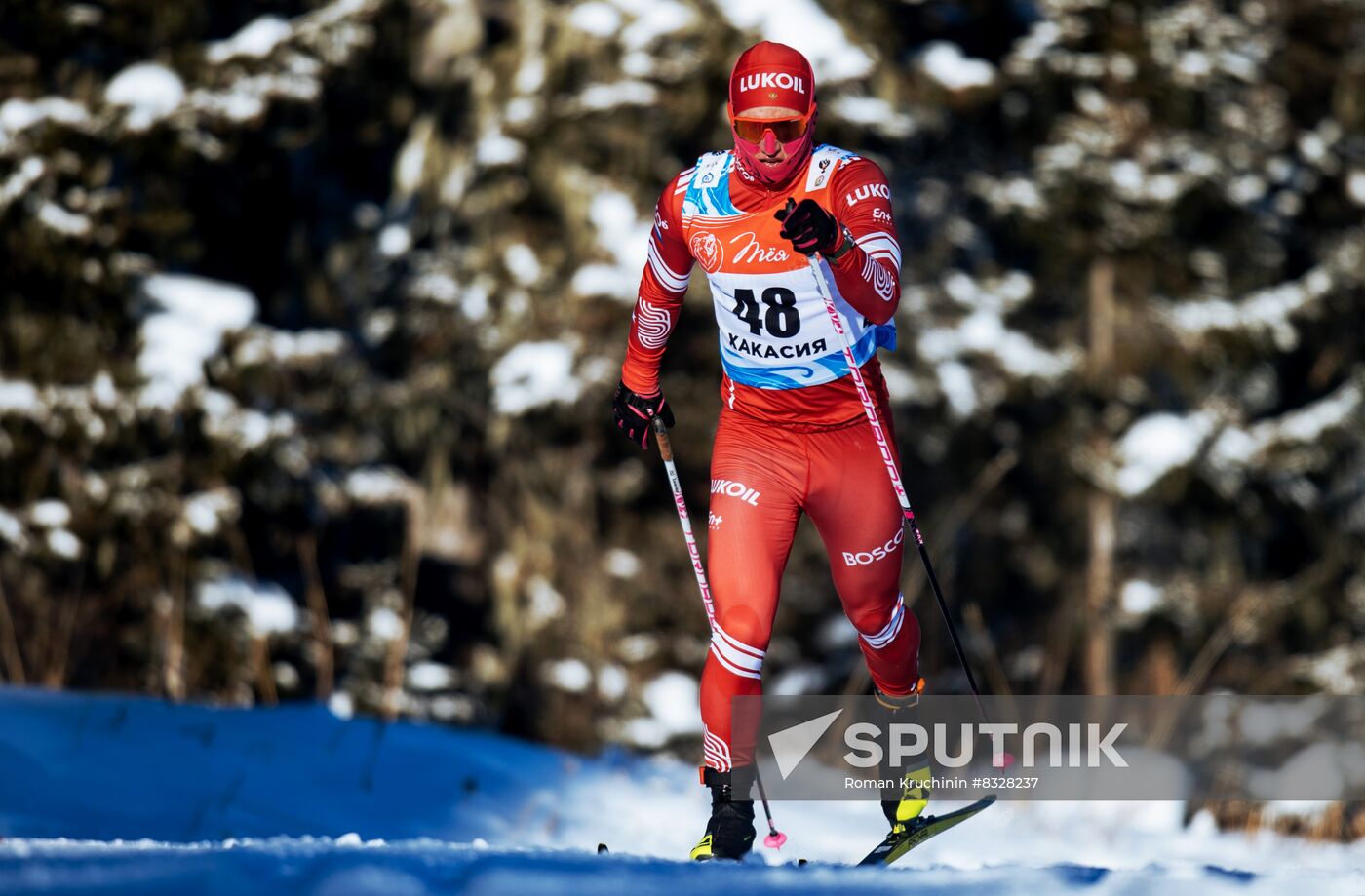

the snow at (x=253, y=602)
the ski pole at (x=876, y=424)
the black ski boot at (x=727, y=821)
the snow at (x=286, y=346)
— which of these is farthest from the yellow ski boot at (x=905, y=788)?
the snow at (x=286, y=346)

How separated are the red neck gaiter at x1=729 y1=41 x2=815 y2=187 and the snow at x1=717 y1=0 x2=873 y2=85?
7.56 m

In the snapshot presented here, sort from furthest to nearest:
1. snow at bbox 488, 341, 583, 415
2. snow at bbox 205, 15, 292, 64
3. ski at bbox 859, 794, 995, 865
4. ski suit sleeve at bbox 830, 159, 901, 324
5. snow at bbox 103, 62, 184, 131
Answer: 1. snow at bbox 488, 341, 583, 415
2. snow at bbox 205, 15, 292, 64
3. snow at bbox 103, 62, 184, 131
4. ski at bbox 859, 794, 995, 865
5. ski suit sleeve at bbox 830, 159, 901, 324

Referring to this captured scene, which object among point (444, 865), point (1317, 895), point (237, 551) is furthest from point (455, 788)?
point (237, 551)

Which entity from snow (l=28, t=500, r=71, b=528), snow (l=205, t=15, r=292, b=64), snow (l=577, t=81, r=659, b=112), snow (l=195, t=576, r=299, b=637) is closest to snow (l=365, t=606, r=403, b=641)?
snow (l=195, t=576, r=299, b=637)

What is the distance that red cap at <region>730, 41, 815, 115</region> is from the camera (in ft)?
14.7

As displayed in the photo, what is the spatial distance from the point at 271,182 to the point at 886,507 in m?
9.31

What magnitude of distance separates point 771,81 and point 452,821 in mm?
3353

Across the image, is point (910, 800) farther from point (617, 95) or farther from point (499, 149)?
point (499, 149)

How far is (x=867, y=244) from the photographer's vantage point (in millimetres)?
4477

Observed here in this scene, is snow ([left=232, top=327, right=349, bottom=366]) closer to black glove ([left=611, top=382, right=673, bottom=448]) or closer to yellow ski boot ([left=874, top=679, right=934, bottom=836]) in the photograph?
black glove ([left=611, top=382, right=673, bottom=448])

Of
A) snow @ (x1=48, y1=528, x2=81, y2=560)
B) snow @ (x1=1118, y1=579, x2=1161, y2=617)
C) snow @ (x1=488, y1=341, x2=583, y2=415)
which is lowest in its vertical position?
snow @ (x1=1118, y1=579, x2=1161, y2=617)

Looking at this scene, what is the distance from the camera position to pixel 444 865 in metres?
3.40

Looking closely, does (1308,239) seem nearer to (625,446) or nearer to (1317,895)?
(625,446)

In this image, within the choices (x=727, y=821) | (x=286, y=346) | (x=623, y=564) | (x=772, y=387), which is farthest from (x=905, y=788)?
(x=623, y=564)
